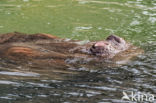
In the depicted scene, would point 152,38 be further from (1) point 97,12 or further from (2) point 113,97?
(2) point 113,97

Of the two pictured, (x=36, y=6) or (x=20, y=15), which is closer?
(x=20, y=15)

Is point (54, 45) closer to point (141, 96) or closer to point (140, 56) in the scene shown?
point (140, 56)

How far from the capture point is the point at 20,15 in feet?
35.2

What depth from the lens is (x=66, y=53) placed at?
22.0 feet

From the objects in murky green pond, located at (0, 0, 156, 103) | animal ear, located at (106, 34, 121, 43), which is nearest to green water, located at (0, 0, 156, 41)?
murky green pond, located at (0, 0, 156, 103)

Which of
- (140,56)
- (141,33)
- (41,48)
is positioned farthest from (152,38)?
(41,48)

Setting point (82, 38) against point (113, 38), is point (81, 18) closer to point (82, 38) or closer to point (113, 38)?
point (82, 38)

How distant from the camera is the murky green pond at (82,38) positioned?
5.37 meters

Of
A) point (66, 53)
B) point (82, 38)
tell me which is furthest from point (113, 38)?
point (82, 38)

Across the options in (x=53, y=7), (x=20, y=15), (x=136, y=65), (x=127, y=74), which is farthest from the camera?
(x=53, y=7)

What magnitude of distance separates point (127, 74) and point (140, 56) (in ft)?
3.35

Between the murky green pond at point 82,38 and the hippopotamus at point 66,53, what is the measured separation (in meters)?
0.18

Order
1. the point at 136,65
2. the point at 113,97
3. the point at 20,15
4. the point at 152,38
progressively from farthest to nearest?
1. the point at 20,15
2. the point at 152,38
3. the point at 136,65
4. the point at 113,97

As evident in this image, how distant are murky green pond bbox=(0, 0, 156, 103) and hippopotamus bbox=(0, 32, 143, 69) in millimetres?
181
